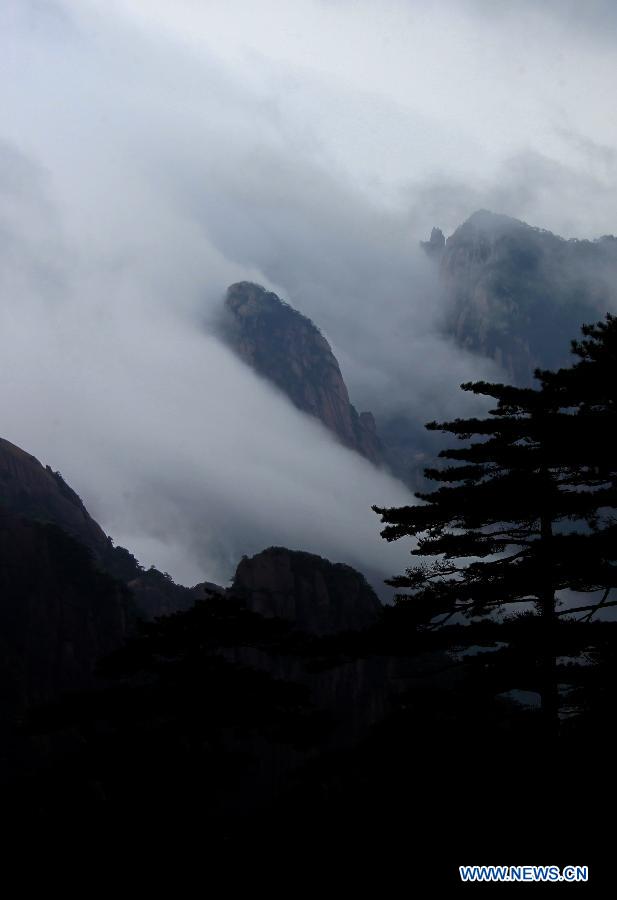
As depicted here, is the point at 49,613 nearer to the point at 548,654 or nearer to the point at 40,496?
the point at 40,496

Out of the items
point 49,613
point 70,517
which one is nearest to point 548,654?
point 49,613

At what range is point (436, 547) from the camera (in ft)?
66.1

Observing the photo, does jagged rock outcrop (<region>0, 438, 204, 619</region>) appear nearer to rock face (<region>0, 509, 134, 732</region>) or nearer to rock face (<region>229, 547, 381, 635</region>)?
A: rock face (<region>229, 547, 381, 635</region>)

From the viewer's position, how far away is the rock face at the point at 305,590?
6838 cm

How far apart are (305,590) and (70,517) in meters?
35.4

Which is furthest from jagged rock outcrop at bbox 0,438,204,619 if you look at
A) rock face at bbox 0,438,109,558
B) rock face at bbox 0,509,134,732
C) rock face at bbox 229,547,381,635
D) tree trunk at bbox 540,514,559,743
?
tree trunk at bbox 540,514,559,743

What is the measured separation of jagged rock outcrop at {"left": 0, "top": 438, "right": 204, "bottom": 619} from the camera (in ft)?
282

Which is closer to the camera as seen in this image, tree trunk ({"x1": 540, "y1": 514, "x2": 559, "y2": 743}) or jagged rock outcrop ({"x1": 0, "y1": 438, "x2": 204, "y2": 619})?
tree trunk ({"x1": 540, "y1": 514, "x2": 559, "y2": 743})

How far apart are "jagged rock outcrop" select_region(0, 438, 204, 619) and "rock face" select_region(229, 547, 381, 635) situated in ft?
58.9

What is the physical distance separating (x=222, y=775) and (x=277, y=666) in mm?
41815

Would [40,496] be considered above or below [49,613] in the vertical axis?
above

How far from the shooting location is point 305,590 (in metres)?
71.0

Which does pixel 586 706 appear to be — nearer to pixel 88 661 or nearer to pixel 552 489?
pixel 552 489

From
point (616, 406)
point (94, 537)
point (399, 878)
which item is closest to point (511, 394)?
point (616, 406)
